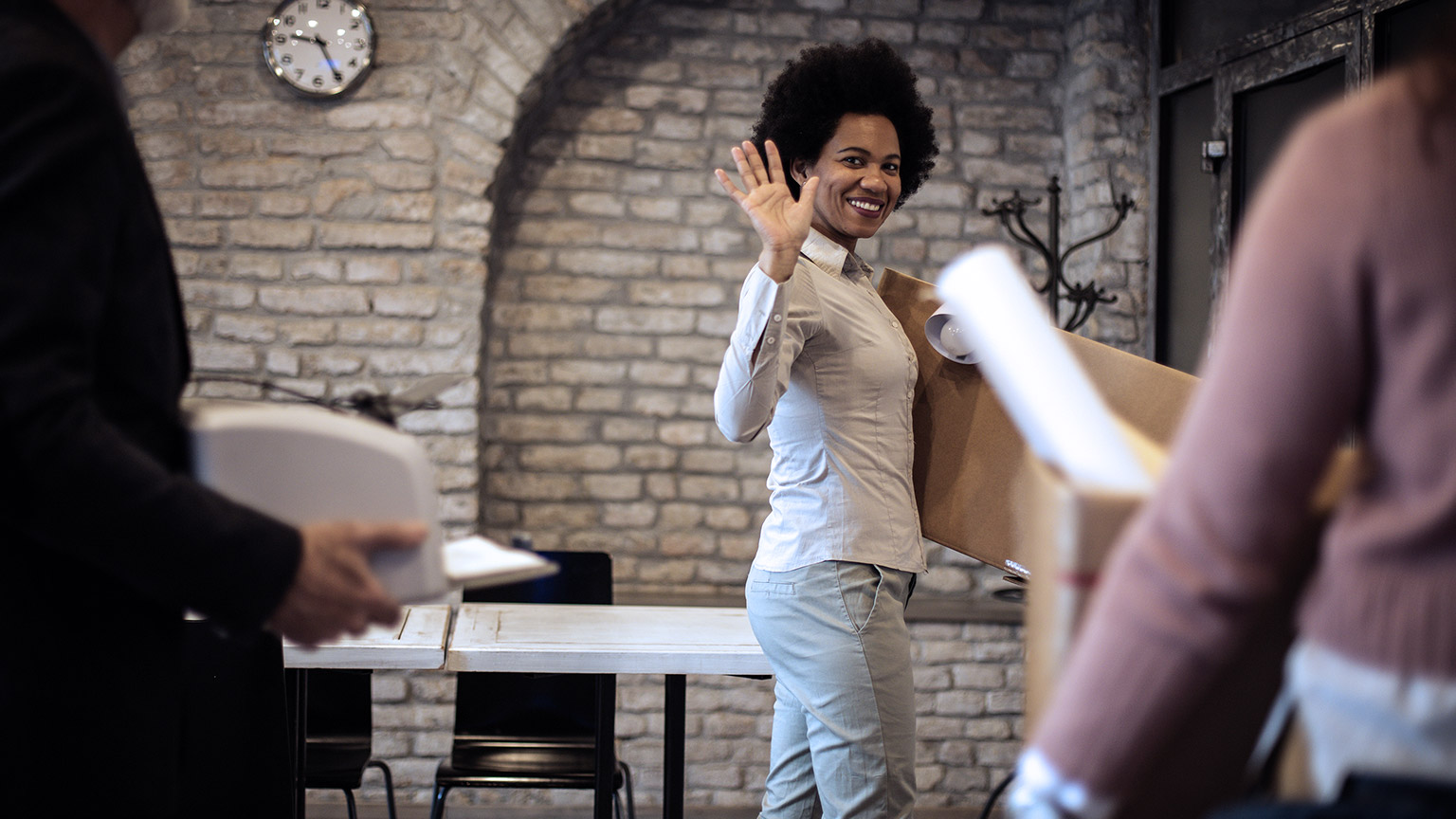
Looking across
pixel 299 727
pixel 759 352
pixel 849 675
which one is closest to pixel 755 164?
pixel 759 352

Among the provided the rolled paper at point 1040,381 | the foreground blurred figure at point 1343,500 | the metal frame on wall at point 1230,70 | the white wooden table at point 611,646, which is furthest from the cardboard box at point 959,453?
the metal frame on wall at point 1230,70

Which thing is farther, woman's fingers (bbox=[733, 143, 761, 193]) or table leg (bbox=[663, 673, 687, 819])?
table leg (bbox=[663, 673, 687, 819])

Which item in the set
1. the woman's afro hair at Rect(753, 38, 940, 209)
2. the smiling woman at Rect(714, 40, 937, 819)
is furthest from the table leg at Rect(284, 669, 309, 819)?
the woman's afro hair at Rect(753, 38, 940, 209)

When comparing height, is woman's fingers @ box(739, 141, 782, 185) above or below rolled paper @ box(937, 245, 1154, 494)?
above

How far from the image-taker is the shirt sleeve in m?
1.70

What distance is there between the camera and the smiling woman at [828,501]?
5.57 feet

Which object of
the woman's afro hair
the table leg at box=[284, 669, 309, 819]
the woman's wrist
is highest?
the woman's afro hair

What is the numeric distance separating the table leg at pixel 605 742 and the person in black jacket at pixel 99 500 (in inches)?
51.7

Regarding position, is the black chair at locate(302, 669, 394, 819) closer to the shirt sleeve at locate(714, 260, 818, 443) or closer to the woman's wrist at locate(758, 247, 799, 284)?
the shirt sleeve at locate(714, 260, 818, 443)

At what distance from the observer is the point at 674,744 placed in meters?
2.28

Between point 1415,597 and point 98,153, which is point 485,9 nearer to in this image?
point 98,153

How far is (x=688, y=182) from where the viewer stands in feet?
12.4

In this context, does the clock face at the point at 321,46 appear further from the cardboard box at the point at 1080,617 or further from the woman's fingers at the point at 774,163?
the cardboard box at the point at 1080,617

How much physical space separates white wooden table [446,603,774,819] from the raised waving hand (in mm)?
782
